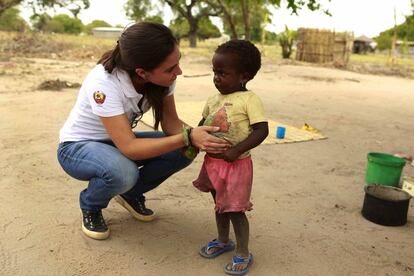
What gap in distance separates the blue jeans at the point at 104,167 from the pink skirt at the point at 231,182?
445 mm

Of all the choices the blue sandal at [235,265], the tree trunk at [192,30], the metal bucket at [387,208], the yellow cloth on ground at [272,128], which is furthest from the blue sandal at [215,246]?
the tree trunk at [192,30]

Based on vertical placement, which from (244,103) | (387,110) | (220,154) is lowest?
(387,110)

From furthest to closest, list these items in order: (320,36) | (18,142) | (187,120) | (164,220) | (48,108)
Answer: (320,36)
(48,108)
(187,120)
(18,142)
(164,220)

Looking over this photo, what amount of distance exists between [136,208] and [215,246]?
0.61m

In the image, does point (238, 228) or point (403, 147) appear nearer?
point (238, 228)

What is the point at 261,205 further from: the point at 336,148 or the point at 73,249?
the point at 336,148

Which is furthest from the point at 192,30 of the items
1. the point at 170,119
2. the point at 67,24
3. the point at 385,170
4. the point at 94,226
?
the point at 67,24

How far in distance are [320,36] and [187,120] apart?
52.3ft

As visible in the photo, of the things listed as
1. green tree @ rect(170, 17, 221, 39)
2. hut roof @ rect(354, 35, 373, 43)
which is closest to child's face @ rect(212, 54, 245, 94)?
green tree @ rect(170, 17, 221, 39)

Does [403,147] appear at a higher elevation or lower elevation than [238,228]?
lower

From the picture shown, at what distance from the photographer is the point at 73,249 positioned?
7.63 ft

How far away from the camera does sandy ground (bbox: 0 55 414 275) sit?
226 centimetres

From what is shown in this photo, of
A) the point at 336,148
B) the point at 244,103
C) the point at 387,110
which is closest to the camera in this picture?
the point at 244,103

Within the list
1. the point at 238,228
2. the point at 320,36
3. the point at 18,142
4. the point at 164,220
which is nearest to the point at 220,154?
the point at 238,228
